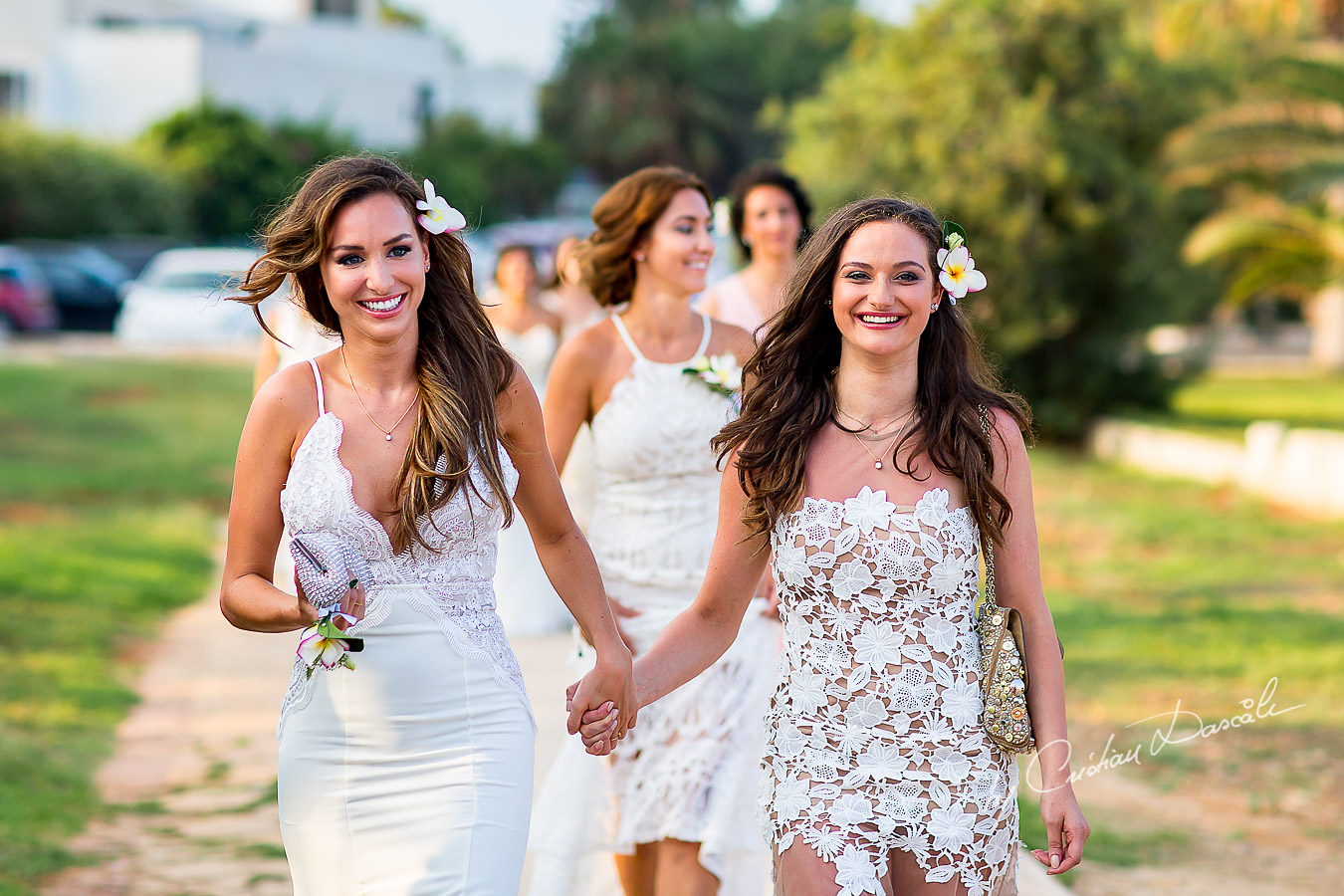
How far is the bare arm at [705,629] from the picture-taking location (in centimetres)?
371

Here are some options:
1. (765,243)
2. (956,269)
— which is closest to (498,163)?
(765,243)

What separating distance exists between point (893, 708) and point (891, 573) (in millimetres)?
291

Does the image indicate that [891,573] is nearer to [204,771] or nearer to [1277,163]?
[204,771]

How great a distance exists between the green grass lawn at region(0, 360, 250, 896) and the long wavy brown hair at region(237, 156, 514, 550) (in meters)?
3.29

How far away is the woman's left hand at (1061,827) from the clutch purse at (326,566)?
5.06 feet

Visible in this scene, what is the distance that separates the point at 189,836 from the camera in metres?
6.34

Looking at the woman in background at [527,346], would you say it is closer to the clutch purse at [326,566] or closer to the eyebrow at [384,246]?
the eyebrow at [384,246]

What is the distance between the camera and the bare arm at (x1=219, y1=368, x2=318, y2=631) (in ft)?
11.0

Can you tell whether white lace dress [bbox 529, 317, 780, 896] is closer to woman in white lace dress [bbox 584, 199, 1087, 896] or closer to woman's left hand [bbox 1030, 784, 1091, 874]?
woman in white lace dress [bbox 584, 199, 1087, 896]

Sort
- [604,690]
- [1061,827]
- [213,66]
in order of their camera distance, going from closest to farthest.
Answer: [1061,827] → [604,690] → [213,66]

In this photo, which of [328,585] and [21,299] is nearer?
[328,585]

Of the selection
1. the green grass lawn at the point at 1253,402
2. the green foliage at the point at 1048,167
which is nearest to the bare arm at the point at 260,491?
the green foliage at the point at 1048,167

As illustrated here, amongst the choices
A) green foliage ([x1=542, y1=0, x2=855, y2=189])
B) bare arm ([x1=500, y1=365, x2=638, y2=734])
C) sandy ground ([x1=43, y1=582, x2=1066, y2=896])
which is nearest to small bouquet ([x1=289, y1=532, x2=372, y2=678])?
bare arm ([x1=500, y1=365, x2=638, y2=734])

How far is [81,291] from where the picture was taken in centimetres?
2917
